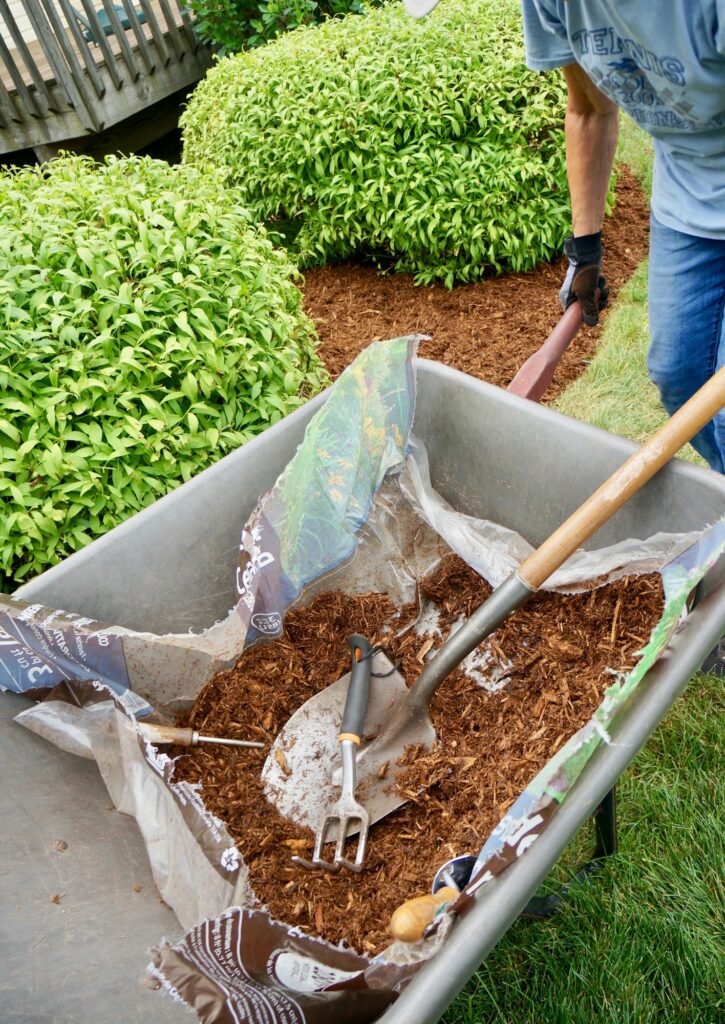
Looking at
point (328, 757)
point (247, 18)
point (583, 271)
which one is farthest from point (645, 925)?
point (247, 18)

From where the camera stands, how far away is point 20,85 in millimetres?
5180

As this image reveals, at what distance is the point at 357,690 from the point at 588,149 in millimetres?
1363

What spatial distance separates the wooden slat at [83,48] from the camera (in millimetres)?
5121

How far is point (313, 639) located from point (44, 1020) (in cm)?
77

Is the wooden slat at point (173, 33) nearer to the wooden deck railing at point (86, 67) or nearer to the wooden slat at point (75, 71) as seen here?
the wooden deck railing at point (86, 67)

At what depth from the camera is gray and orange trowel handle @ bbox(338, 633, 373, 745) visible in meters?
1.43

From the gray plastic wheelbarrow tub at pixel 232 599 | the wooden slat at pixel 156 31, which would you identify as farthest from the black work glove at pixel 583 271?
the wooden slat at pixel 156 31

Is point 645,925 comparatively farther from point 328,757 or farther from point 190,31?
point 190,31

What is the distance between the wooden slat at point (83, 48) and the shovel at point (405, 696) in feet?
16.9

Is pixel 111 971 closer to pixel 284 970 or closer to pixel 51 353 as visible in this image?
pixel 284 970

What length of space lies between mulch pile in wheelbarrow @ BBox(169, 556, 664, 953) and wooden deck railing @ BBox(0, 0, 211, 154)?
197 inches

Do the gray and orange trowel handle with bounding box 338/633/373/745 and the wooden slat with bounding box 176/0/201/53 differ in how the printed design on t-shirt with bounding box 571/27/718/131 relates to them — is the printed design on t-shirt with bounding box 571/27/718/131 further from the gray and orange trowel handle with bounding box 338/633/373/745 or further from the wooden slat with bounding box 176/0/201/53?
the wooden slat with bounding box 176/0/201/53

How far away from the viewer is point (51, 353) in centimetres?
178

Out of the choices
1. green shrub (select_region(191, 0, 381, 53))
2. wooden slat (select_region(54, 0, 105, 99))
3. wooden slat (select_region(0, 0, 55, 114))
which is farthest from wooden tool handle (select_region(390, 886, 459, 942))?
wooden slat (select_region(54, 0, 105, 99))
